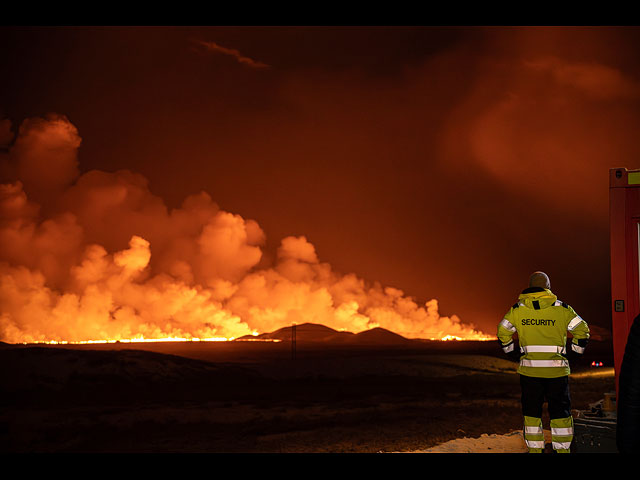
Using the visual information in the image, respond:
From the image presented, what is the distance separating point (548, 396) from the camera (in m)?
7.23

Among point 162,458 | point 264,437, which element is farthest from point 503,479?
point 264,437

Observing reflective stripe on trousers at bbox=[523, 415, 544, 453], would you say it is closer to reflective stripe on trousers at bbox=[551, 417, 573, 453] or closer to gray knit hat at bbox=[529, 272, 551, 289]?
reflective stripe on trousers at bbox=[551, 417, 573, 453]

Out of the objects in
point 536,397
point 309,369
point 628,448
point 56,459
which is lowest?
point 309,369

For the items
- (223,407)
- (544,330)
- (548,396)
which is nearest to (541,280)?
(544,330)

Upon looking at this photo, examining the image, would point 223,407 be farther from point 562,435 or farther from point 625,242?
point 625,242

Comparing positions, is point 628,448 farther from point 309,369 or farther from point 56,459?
point 309,369

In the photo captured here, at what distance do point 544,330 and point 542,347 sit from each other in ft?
0.64

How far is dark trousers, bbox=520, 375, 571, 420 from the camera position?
7086mm

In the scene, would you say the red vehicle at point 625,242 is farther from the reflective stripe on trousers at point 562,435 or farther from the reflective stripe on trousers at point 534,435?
the reflective stripe on trousers at point 534,435

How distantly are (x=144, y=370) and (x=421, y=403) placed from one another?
1711 centimetres

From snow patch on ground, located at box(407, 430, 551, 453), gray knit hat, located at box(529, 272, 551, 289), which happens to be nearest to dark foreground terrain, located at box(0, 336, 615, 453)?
snow patch on ground, located at box(407, 430, 551, 453)

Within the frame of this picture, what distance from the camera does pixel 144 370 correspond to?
3128 centimetres

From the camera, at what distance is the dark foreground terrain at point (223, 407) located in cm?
1209

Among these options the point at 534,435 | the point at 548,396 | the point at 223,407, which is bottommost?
the point at 223,407
